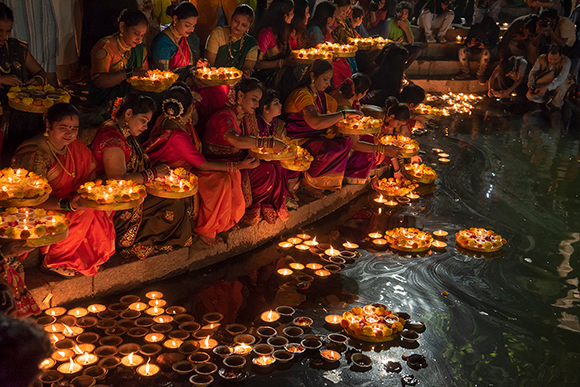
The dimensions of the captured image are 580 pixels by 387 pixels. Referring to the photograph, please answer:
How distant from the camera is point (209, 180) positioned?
476 cm

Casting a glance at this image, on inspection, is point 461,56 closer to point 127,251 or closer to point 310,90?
point 310,90

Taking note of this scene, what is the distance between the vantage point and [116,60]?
5.12 meters

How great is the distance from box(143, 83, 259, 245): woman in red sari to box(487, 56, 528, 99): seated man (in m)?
10.2

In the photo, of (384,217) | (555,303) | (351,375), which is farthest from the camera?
(384,217)

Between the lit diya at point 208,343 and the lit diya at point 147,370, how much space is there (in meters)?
0.34

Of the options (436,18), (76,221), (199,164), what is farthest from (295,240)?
(436,18)

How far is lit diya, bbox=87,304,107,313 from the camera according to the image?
13.0ft

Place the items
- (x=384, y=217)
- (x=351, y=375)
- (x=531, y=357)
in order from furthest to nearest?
(x=384, y=217) → (x=531, y=357) → (x=351, y=375)

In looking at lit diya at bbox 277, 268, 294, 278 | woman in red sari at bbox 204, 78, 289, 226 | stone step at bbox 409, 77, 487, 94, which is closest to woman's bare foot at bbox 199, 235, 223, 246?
woman in red sari at bbox 204, 78, 289, 226

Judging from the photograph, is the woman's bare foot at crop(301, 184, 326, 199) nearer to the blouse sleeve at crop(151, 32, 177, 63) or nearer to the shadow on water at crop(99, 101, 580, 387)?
the shadow on water at crop(99, 101, 580, 387)

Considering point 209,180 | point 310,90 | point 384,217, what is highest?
point 310,90

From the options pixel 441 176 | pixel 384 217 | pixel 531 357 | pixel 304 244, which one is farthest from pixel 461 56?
pixel 531 357

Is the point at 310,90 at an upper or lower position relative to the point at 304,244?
upper

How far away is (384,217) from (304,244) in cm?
128
